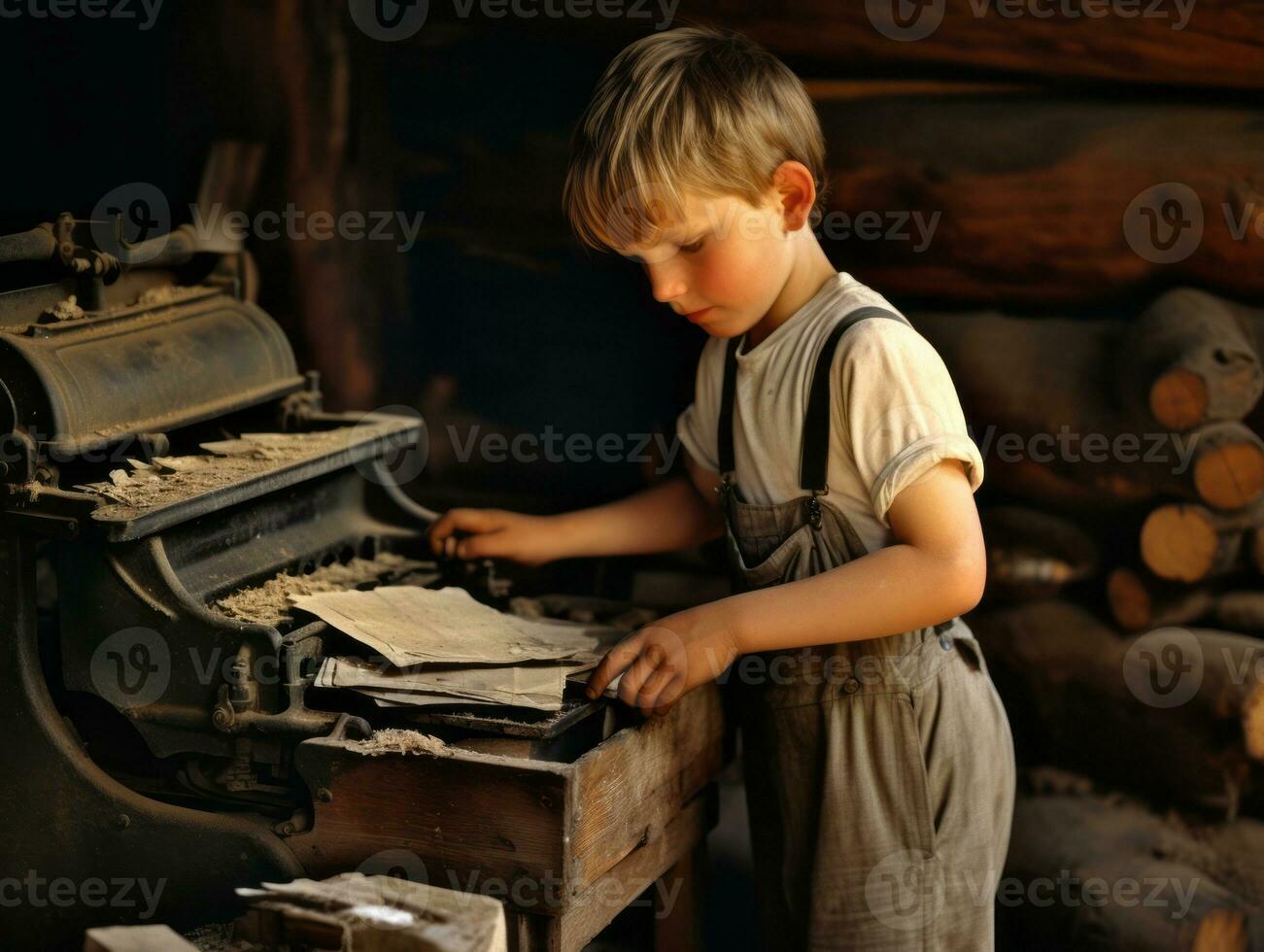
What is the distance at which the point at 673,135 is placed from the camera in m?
1.77

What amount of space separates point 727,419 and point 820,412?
0.24 meters

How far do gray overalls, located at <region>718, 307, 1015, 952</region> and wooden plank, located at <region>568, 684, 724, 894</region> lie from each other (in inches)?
4.5

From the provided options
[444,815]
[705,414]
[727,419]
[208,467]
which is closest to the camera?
[444,815]

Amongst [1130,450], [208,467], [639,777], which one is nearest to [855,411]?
[639,777]

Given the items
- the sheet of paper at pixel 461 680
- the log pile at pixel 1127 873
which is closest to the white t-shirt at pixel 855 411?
the sheet of paper at pixel 461 680

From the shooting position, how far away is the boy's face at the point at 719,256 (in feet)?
5.96

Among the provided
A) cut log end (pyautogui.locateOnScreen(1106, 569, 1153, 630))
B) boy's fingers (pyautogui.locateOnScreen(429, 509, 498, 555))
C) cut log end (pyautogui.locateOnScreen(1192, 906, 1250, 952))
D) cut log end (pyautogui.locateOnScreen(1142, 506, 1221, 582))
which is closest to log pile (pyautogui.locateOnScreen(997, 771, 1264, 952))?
cut log end (pyautogui.locateOnScreen(1192, 906, 1250, 952))

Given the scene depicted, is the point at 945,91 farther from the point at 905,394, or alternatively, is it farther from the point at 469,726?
the point at 469,726

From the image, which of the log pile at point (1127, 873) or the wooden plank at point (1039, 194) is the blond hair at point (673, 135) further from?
the log pile at point (1127, 873)

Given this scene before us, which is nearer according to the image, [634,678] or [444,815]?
[444,815]

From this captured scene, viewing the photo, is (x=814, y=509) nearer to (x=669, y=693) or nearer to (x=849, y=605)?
(x=849, y=605)

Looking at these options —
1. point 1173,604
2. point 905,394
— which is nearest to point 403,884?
point 905,394

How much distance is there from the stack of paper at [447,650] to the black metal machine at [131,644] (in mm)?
37

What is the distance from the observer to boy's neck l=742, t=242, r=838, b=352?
6.42 feet
